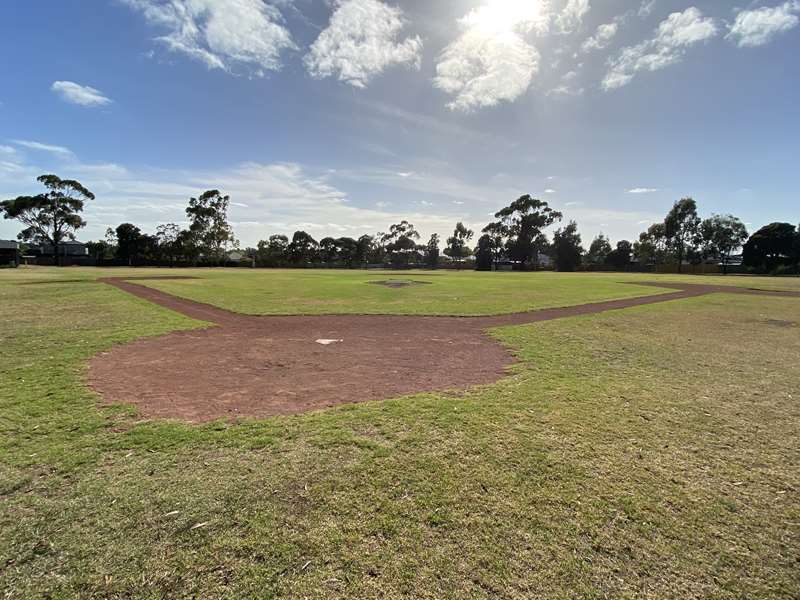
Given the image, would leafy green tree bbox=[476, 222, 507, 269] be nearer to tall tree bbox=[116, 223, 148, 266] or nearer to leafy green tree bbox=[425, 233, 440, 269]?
leafy green tree bbox=[425, 233, 440, 269]

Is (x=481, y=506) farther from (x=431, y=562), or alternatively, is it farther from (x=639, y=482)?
(x=639, y=482)

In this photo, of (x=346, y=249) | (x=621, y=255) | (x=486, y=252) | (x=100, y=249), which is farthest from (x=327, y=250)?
(x=621, y=255)

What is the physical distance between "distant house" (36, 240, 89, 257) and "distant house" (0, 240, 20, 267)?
3336cm

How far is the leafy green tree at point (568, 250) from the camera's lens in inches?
4053

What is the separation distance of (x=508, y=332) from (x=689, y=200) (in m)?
108

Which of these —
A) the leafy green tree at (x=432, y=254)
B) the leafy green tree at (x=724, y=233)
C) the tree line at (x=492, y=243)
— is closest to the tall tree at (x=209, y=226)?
the tree line at (x=492, y=243)

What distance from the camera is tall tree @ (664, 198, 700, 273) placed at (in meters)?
93.5

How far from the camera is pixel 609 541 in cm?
301

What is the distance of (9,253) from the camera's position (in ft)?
211

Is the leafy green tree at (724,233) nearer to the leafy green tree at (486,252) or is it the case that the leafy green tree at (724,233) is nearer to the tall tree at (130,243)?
the leafy green tree at (486,252)

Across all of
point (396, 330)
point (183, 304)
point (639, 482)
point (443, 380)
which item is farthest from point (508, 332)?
point (183, 304)

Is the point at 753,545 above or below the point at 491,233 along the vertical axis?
below

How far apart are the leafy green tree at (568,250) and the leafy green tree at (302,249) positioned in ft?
229

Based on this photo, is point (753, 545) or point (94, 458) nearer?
point (753, 545)
